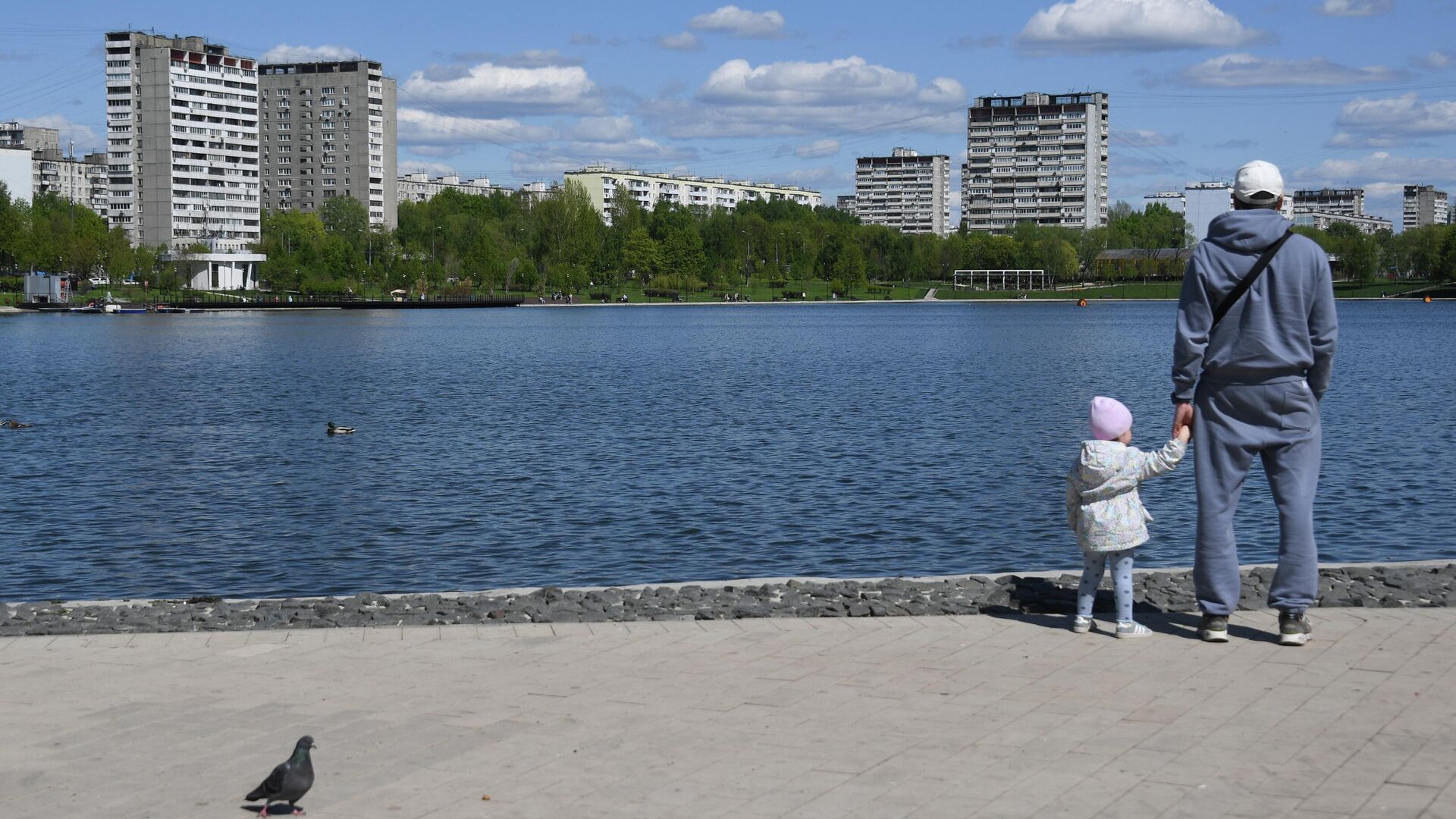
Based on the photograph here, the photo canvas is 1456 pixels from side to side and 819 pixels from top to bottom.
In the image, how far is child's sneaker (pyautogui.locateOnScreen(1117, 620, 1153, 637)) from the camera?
9.67 m

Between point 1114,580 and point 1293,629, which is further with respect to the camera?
point 1114,580

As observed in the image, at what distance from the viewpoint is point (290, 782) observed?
629cm

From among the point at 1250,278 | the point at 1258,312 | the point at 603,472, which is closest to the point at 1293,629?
the point at 1258,312

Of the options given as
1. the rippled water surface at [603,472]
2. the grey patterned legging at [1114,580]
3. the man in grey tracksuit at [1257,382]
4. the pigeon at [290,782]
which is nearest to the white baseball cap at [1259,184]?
the man in grey tracksuit at [1257,382]

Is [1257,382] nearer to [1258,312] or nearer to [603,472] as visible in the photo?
[1258,312]

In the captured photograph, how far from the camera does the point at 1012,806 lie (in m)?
6.45

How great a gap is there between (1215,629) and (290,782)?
579cm

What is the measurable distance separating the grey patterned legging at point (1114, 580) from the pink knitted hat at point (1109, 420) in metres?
0.76

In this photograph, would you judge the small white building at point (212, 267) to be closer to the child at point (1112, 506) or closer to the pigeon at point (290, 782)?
the child at point (1112, 506)

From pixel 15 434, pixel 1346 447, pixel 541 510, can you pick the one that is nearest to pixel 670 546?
pixel 541 510

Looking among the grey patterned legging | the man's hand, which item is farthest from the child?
the man's hand

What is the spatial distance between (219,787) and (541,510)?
661 inches

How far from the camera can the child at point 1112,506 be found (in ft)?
31.8

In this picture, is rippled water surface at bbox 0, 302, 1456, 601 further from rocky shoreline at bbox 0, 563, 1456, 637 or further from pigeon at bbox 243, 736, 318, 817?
pigeon at bbox 243, 736, 318, 817
